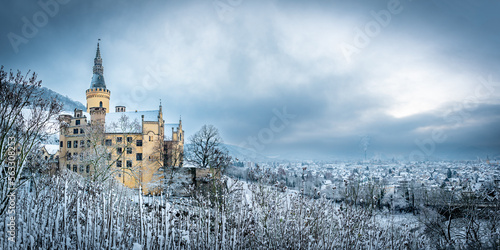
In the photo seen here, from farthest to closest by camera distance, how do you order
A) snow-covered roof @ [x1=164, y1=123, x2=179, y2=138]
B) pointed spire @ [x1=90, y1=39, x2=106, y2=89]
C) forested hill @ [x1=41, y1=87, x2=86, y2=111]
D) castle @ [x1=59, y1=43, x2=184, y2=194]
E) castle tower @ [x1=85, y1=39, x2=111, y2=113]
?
pointed spire @ [x1=90, y1=39, x2=106, y2=89], castle tower @ [x1=85, y1=39, x2=111, y2=113], snow-covered roof @ [x1=164, y1=123, x2=179, y2=138], castle @ [x1=59, y1=43, x2=184, y2=194], forested hill @ [x1=41, y1=87, x2=86, y2=111]

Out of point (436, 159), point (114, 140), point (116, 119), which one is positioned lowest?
point (436, 159)

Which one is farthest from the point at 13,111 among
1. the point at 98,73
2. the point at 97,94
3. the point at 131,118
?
the point at 98,73

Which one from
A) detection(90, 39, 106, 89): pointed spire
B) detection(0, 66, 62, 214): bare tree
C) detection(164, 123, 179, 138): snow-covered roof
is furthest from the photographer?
→ detection(90, 39, 106, 89): pointed spire

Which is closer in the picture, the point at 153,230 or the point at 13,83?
the point at 153,230

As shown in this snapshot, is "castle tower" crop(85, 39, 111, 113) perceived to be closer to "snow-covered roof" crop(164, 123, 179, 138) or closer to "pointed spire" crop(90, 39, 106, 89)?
"pointed spire" crop(90, 39, 106, 89)

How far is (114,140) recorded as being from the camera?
32438 millimetres

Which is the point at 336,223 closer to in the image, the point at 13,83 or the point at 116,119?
the point at 13,83

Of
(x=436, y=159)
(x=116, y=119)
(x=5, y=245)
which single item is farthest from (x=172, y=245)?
(x=436, y=159)

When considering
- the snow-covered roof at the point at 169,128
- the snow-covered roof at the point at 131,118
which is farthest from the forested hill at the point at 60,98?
the snow-covered roof at the point at 169,128

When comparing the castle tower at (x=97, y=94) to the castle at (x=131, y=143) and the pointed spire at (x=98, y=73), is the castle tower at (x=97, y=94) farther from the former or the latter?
the castle at (x=131, y=143)

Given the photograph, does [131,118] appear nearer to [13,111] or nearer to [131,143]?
[131,143]

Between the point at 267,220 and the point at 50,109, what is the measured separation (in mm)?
6470

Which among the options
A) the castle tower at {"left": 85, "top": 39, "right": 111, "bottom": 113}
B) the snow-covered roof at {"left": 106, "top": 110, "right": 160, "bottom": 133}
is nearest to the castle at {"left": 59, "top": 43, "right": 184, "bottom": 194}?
the snow-covered roof at {"left": 106, "top": 110, "right": 160, "bottom": 133}

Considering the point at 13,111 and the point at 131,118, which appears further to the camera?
the point at 131,118
